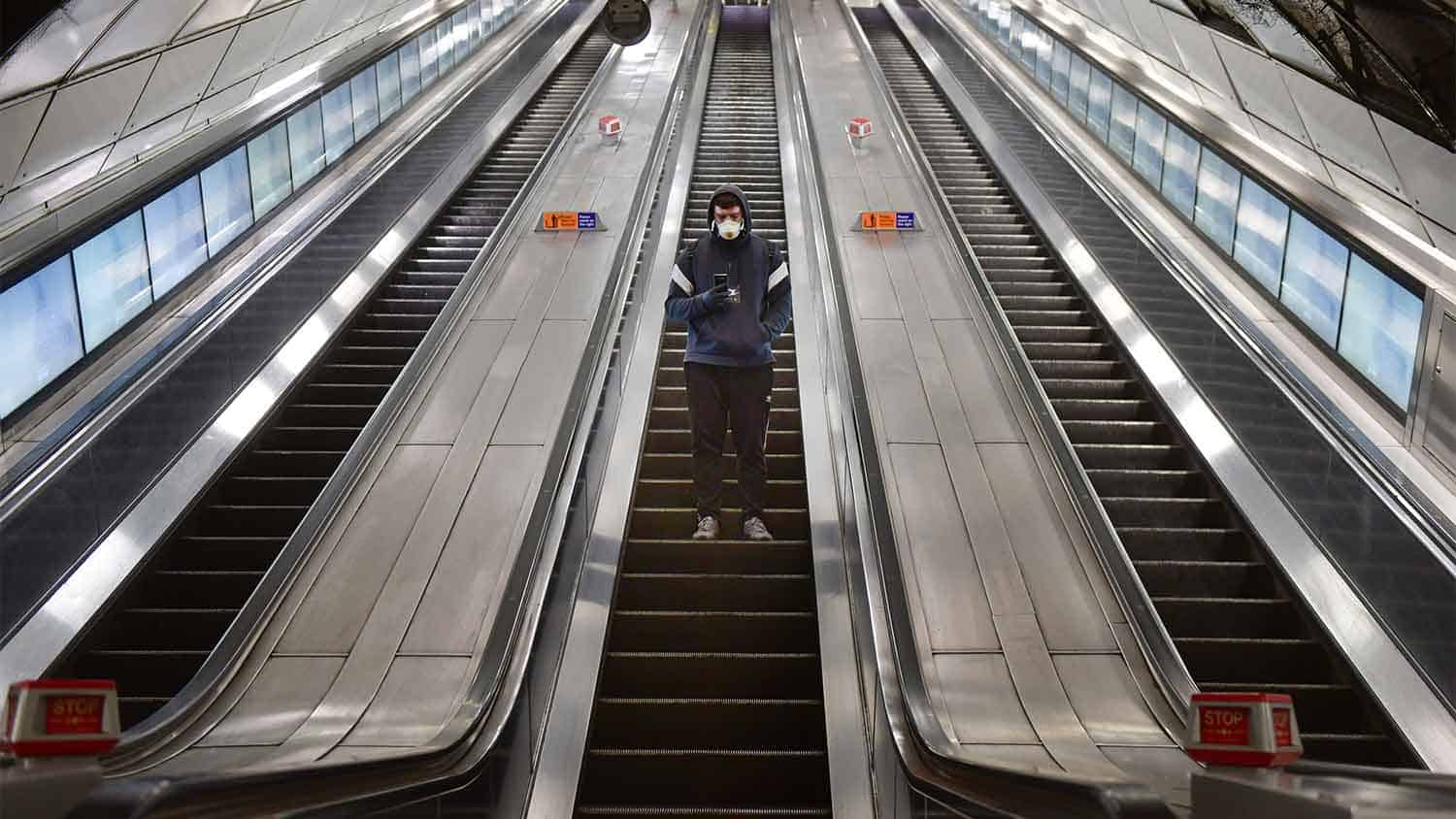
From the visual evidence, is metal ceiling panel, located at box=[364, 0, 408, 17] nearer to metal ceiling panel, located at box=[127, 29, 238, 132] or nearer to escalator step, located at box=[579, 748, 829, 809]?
metal ceiling panel, located at box=[127, 29, 238, 132]

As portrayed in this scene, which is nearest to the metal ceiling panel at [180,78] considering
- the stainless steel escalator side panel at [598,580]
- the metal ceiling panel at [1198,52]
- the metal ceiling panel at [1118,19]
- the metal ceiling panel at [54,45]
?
the metal ceiling panel at [54,45]

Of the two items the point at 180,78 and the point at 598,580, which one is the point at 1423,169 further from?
the point at 180,78

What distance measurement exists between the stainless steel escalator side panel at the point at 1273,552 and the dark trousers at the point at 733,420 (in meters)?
1.61

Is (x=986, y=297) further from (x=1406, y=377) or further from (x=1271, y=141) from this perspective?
(x=1406, y=377)

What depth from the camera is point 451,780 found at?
4.02 meters

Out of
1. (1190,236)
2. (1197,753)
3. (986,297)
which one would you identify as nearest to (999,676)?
(1197,753)

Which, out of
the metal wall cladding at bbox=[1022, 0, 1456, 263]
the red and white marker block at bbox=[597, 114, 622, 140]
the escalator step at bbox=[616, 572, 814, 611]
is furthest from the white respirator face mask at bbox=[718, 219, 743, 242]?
the red and white marker block at bbox=[597, 114, 622, 140]

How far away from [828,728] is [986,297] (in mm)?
4762

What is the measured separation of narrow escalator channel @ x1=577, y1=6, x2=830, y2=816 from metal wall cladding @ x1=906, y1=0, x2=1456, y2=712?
2.36 meters

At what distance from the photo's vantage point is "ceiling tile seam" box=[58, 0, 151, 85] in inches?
326

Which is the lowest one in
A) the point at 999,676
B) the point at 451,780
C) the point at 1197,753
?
the point at 999,676

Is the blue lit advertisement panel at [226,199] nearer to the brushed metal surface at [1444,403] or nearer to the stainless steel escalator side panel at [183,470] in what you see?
the stainless steel escalator side panel at [183,470]

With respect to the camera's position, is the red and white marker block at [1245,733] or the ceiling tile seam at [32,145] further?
the ceiling tile seam at [32,145]

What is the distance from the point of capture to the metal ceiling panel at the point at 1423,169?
6.88 metres
